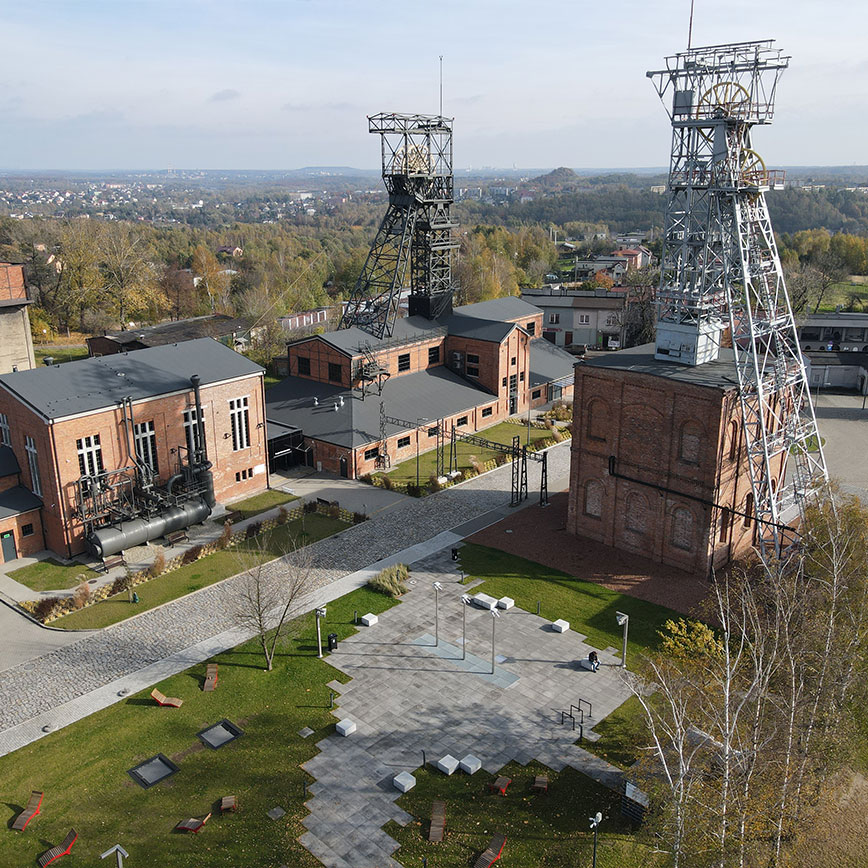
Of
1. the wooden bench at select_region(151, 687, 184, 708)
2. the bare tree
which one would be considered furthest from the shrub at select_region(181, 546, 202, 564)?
the wooden bench at select_region(151, 687, 184, 708)

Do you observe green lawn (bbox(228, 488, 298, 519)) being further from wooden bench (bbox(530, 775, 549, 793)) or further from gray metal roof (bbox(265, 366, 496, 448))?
wooden bench (bbox(530, 775, 549, 793))

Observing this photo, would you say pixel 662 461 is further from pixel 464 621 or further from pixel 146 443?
pixel 146 443

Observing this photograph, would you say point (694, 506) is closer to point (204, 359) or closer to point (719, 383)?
point (719, 383)

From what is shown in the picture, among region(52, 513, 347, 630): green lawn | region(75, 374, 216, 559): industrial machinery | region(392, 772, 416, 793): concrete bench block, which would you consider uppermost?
region(75, 374, 216, 559): industrial machinery

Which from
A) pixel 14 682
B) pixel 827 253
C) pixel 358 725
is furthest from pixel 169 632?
pixel 827 253

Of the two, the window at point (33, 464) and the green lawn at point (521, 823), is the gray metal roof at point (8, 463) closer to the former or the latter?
the window at point (33, 464)

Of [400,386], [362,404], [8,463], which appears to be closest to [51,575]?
Answer: [8,463]
